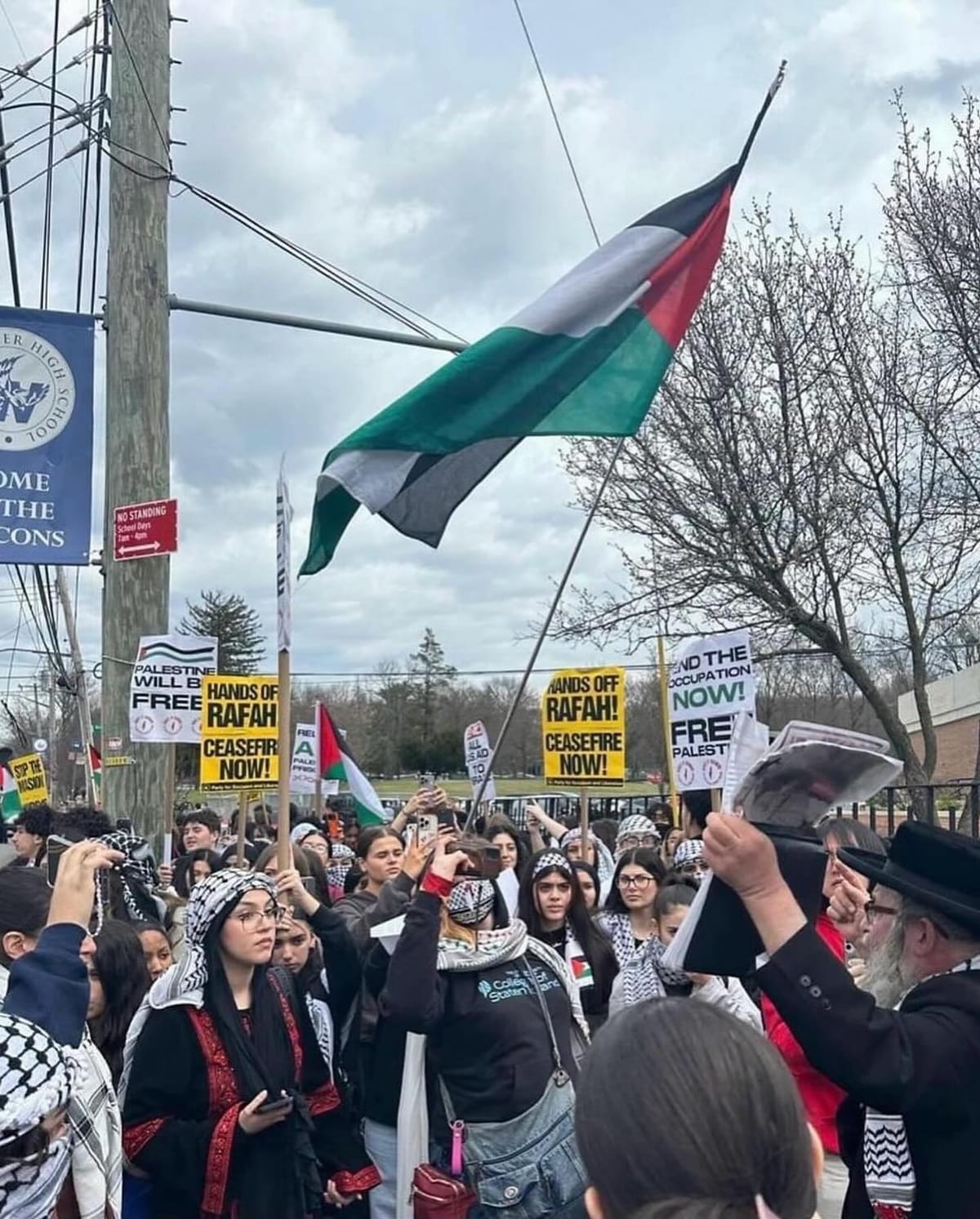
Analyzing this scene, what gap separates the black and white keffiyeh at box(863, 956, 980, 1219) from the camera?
91.0 inches

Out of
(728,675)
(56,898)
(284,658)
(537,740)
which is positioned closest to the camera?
(56,898)

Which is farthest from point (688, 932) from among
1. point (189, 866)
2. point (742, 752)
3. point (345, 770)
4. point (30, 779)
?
point (30, 779)

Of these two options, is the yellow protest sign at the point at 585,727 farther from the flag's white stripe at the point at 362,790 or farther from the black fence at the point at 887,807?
the flag's white stripe at the point at 362,790

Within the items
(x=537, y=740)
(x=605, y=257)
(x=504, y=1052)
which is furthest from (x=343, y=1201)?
(x=537, y=740)

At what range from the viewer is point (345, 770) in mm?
12086

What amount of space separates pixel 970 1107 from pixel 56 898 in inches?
82.0

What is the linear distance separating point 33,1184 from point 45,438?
23.0ft

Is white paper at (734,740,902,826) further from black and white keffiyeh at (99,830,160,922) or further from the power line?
the power line

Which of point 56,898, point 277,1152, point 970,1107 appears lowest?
point 277,1152

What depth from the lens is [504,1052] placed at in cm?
414

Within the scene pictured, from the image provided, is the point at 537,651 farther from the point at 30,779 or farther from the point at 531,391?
the point at 30,779

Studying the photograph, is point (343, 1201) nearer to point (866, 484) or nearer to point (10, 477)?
point (10, 477)

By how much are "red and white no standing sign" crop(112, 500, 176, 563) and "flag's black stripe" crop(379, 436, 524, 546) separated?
4.38m

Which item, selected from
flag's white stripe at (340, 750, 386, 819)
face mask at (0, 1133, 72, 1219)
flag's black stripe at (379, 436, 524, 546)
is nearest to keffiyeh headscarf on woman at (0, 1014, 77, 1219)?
face mask at (0, 1133, 72, 1219)
